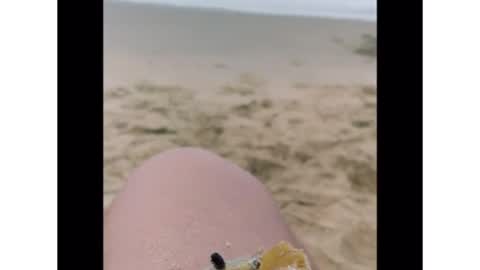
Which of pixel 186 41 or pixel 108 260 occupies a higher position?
pixel 186 41

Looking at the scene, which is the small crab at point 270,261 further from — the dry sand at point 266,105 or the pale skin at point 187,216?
the dry sand at point 266,105

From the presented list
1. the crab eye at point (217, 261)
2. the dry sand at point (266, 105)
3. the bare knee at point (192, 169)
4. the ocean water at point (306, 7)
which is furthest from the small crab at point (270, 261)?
the ocean water at point (306, 7)

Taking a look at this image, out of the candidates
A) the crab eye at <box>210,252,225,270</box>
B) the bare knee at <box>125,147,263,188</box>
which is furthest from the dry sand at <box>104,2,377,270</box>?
the crab eye at <box>210,252,225,270</box>

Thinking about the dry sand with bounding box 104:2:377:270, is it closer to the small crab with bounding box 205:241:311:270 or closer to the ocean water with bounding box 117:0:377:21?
the ocean water with bounding box 117:0:377:21
